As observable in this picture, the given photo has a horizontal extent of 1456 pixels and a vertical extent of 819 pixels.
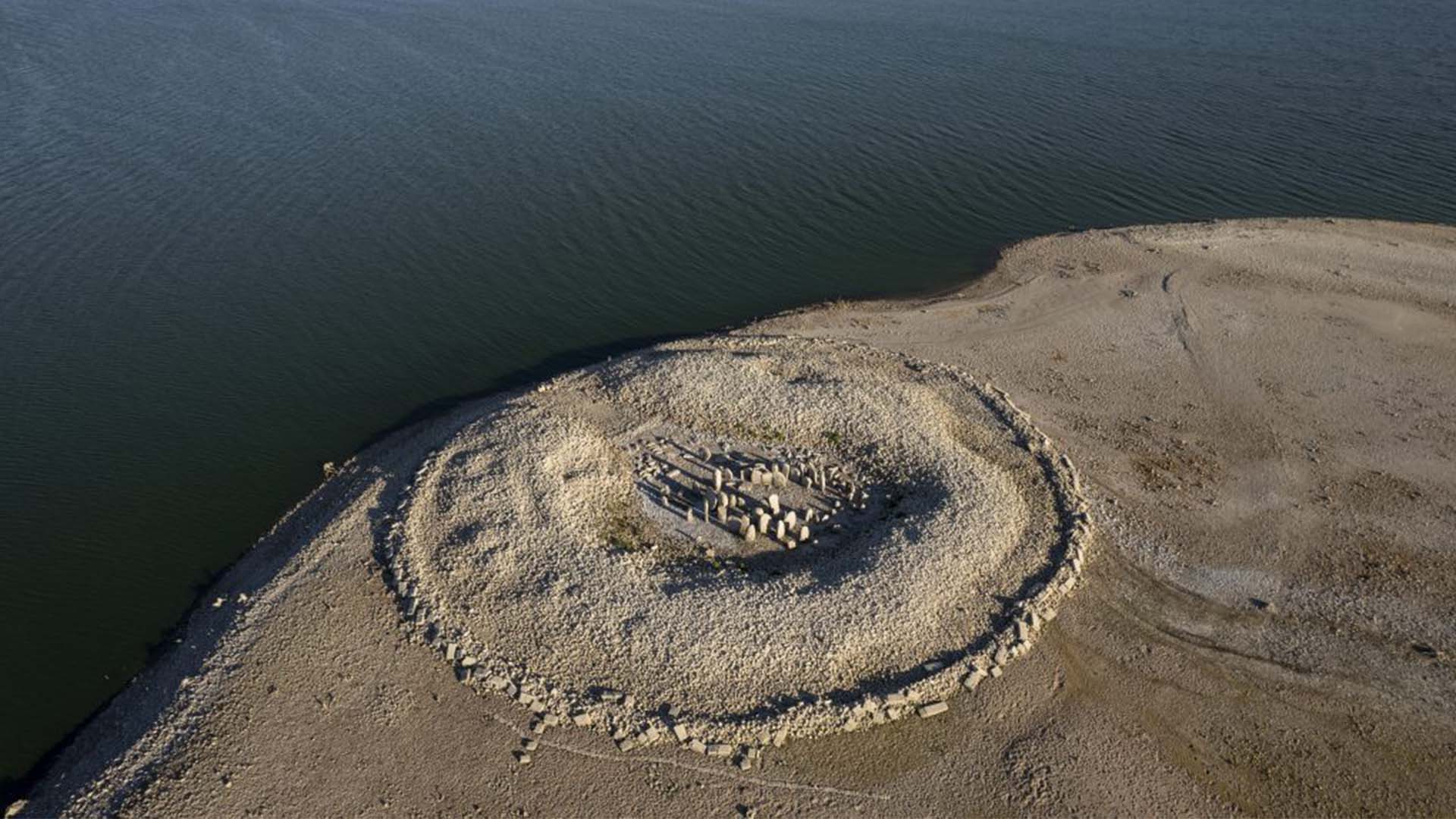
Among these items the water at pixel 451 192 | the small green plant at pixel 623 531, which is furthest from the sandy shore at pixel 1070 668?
the water at pixel 451 192

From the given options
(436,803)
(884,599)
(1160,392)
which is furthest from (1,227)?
(1160,392)

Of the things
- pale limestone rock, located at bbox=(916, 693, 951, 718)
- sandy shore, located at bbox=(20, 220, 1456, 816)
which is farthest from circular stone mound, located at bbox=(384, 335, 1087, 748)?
pale limestone rock, located at bbox=(916, 693, 951, 718)

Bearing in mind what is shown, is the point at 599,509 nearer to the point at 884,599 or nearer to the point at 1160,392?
the point at 884,599

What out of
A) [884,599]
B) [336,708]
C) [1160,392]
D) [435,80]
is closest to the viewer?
[336,708]

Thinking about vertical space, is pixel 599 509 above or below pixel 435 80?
below

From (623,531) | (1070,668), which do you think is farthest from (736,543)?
(1070,668)

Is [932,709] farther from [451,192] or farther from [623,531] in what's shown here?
[451,192]

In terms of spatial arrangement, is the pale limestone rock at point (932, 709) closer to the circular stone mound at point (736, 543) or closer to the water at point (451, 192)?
the circular stone mound at point (736, 543)
